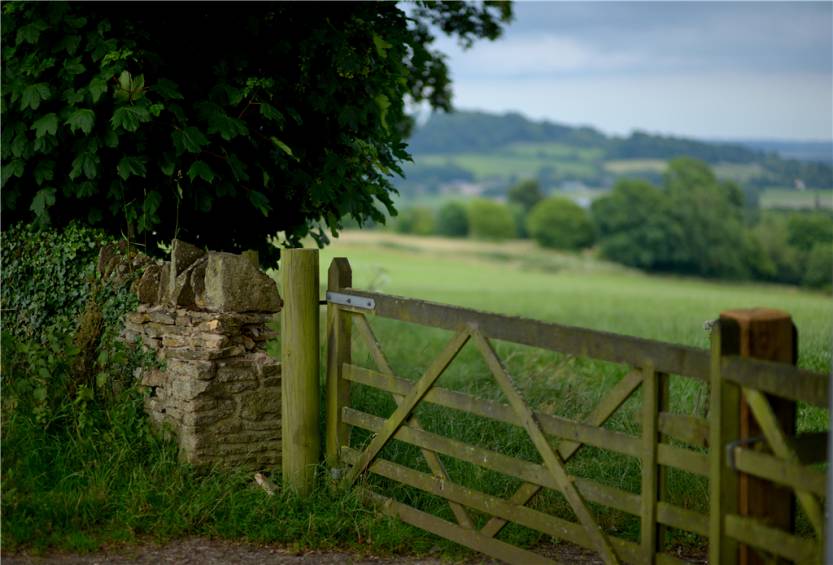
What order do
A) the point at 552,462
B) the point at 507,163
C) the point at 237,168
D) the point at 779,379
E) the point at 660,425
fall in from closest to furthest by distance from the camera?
the point at 779,379 < the point at 660,425 < the point at 552,462 < the point at 237,168 < the point at 507,163

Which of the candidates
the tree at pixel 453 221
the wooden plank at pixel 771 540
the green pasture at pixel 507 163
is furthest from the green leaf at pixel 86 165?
the green pasture at pixel 507 163

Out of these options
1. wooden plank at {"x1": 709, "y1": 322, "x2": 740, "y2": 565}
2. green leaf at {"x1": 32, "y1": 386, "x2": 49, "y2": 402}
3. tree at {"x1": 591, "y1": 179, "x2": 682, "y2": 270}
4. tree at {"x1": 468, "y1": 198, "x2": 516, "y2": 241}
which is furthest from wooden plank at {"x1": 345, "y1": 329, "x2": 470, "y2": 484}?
tree at {"x1": 468, "y1": 198, "x2": 516, "y2": 241}

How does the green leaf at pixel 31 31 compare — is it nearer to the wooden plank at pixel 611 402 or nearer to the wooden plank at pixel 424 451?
the wooden plank at pixel 424 451

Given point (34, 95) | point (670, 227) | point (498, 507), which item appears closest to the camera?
point (498, 507)

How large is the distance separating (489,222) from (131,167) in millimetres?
44581

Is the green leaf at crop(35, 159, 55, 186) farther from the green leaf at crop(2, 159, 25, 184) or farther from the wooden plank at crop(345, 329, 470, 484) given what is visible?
the wooden plank at crop(345, 329, 470, 484)

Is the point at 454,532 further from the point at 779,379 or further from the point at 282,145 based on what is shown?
the point at 282,145

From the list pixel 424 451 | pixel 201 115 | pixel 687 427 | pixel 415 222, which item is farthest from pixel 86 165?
pixel 415 222

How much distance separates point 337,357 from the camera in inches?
281

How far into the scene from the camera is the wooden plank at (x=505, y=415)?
5.23 m

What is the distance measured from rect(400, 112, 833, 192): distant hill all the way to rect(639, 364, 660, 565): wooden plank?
51.7 meters

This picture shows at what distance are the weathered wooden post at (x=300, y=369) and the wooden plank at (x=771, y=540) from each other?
126 inches

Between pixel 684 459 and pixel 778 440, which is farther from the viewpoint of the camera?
pixel 684 459

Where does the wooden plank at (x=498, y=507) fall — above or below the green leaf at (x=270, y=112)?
below
